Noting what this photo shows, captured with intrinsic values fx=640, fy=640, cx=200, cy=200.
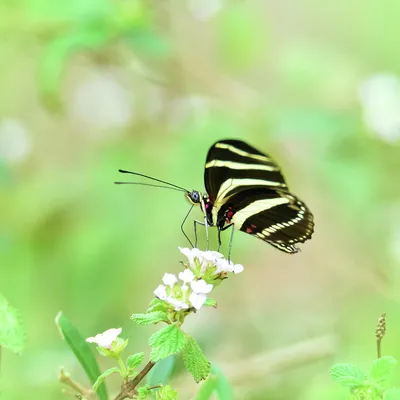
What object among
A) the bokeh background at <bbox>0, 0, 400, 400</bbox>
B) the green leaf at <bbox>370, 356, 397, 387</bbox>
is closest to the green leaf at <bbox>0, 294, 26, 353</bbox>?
the green leaf at <bbox>370, 356, 397, 387</bbox>

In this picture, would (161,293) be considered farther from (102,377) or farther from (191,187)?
(191,187)

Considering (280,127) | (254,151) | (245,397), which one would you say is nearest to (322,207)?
(280,127)

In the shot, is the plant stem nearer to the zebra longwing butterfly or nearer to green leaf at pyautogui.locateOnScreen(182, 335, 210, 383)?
green leaf at pyautogui.locateOnScreen(182, 335, 210, 383)

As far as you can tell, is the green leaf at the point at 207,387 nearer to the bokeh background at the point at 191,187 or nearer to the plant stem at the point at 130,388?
the plant stem at the point at 130,388

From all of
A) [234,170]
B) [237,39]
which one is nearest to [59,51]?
[237,39]

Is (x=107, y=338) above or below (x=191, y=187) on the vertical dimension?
below

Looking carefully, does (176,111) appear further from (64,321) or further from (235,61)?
(64,321)
